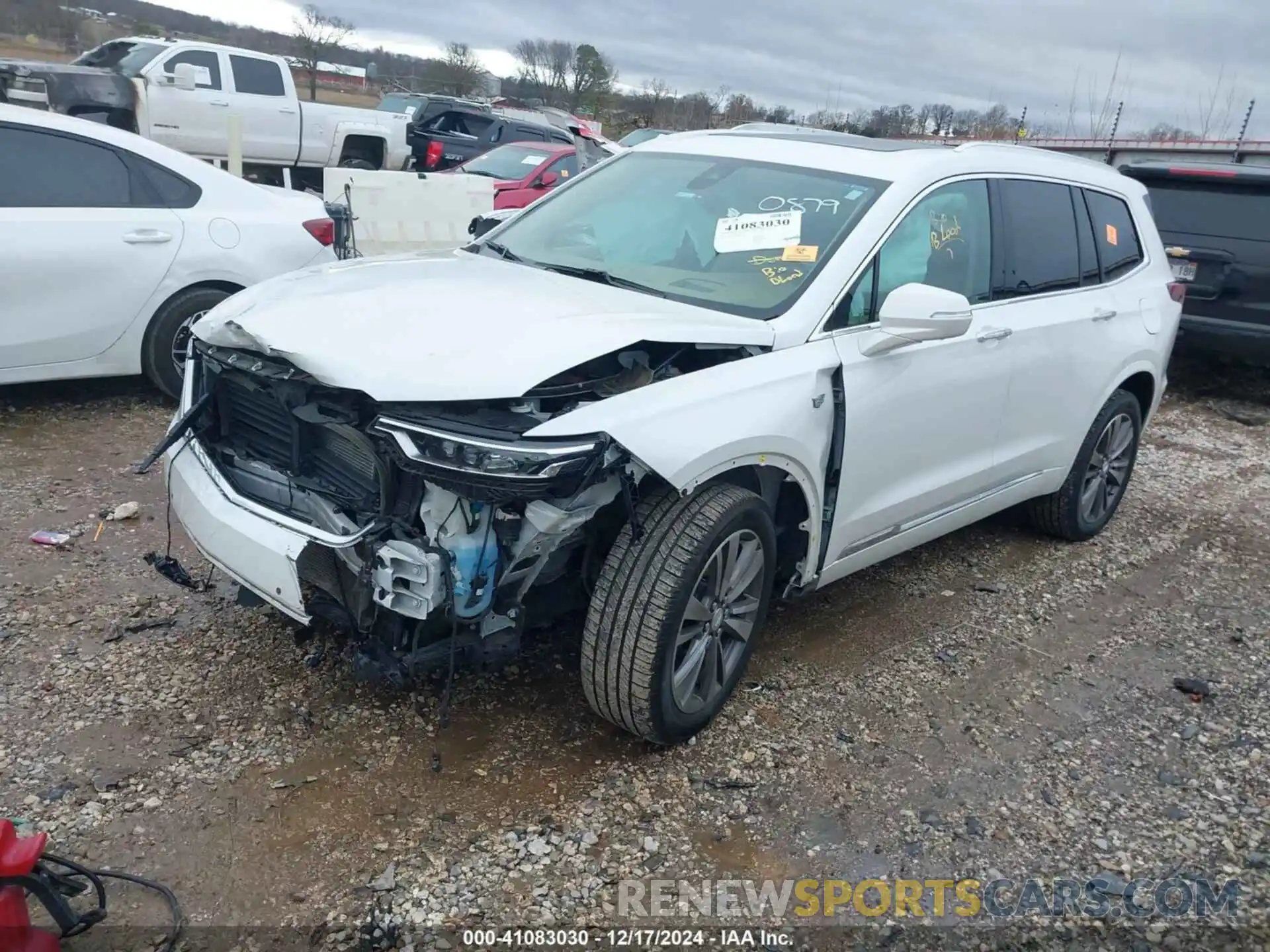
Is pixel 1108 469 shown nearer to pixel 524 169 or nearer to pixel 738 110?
pixel 524 169

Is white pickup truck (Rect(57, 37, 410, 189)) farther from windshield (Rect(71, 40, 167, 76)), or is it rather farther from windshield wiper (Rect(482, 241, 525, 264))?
windshield wiper (Rect(482, 241, 525, 264))

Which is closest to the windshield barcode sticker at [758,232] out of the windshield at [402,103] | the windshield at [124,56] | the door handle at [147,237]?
the door handle at [147,237]

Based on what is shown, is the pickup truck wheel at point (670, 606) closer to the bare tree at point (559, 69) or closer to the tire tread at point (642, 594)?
the tire tread at point (642, 594)

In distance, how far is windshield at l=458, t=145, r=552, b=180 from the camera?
12.5 meters

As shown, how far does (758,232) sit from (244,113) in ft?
42.0

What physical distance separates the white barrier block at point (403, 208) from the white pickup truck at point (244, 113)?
5980 millimetres

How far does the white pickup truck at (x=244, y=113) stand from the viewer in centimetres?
1332

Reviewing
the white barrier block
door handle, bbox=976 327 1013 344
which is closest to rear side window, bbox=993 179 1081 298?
door handle, bbox=976 327 1013 344

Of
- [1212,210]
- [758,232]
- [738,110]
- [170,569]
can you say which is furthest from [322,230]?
[738,110]

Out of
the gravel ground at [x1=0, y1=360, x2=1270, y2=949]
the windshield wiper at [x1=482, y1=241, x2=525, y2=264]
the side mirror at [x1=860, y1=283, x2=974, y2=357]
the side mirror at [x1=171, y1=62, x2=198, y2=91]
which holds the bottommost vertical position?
the gravel ground at [x1=0, y1=360, x2=1270, y2=949]

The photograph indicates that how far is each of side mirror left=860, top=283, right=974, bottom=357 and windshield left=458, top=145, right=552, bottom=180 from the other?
9.78 m

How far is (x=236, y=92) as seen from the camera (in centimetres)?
1402

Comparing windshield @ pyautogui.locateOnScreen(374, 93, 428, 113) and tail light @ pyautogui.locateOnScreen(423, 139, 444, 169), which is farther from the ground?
windshield @ pyautogui.locateOnScreen(374, 93, 428, 113)

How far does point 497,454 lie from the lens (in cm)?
251
